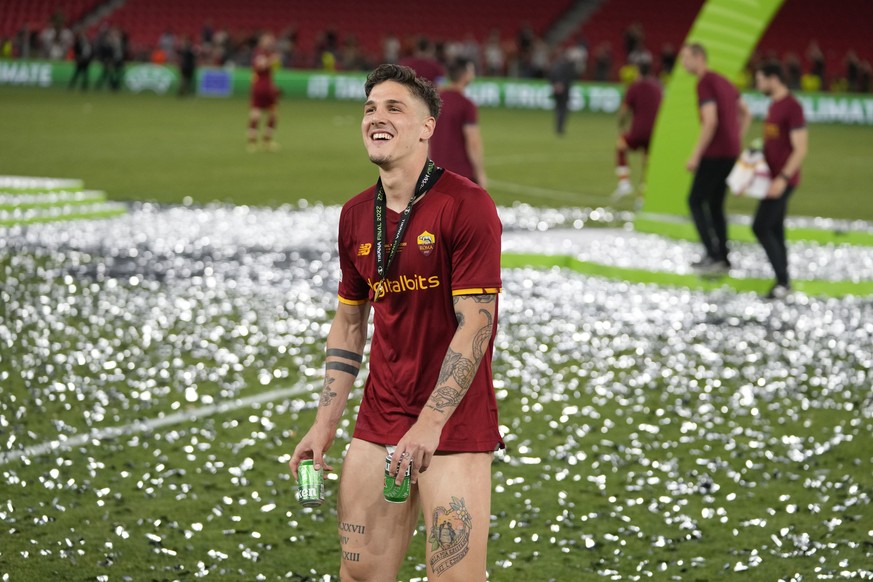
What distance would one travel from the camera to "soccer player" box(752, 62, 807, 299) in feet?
37.4

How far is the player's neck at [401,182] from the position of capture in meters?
4.19

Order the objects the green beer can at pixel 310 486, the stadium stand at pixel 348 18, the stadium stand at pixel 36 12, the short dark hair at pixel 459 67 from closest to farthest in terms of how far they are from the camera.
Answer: the green beer can at pixel 310 486
the short dark hair at pixel 459 67
the stadium stand at pixel 36 12
the stadium stand at pixel 348 18

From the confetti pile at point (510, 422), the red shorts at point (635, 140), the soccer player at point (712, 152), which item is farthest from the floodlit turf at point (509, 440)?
the red shorts at point (635, 140)

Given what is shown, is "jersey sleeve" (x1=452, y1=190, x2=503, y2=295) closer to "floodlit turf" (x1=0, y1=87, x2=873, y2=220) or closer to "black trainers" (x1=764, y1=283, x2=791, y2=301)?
"black trainers" (x1=764, y1=283, x2=791, y2=301)

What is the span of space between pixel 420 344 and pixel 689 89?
38.3 ft

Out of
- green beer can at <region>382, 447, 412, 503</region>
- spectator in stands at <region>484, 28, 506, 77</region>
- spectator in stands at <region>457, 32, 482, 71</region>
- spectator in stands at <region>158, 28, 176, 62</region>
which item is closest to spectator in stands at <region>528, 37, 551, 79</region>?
spectator in stands at <region>484, 28, 506, 77</region>

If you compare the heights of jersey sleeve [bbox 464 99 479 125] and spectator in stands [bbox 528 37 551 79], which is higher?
spectator in stands [bbox 528 37 551 79]

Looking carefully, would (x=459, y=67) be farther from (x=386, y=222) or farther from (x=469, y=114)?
(x=386, y=222)

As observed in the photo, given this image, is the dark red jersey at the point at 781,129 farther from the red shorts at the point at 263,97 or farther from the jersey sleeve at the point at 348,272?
the red shorts at the point at 263,97

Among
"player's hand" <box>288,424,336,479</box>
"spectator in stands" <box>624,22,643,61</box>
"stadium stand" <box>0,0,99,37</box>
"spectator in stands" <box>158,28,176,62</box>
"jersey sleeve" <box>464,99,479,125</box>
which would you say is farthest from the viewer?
"stadium stand" <box>0,0,99,37</box>

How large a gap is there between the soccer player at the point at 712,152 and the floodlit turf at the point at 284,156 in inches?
244

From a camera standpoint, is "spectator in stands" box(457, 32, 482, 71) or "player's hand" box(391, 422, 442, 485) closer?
"player's hand" box(391, 422, 442, 485)

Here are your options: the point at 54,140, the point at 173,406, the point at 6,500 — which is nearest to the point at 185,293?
the point at 173,406

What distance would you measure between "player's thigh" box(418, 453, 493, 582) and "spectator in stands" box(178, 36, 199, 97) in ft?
123
